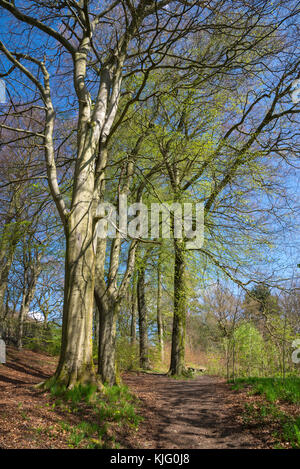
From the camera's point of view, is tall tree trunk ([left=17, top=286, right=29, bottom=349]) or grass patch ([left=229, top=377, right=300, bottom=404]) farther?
tall tree trunk ([left=17, top=286, right=29, bottom=349])

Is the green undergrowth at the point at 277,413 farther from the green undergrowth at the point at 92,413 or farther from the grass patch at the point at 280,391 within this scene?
the green undergrowth at the point at 92,413

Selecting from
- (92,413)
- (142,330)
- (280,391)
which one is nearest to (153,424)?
(92,413)

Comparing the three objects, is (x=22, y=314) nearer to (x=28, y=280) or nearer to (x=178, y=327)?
(x=28, y=280)

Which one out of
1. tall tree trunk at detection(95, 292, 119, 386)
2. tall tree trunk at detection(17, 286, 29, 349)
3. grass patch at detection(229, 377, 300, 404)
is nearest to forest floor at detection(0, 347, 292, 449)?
grass patch at detection(229, 377, 300, 404)

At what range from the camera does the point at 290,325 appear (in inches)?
257

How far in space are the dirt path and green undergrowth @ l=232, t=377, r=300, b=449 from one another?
0.63ft

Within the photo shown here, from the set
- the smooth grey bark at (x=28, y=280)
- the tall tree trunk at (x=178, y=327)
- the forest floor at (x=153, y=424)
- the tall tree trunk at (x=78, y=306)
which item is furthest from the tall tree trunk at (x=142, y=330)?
the tall tree trunk at (x=78, y=306)

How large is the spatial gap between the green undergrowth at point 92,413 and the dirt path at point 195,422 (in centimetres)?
37

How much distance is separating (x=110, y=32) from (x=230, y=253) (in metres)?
6.09

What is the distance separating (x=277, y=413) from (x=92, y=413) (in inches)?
94.7

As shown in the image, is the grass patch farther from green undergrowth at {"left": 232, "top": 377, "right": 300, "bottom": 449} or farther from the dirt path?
the dirt path

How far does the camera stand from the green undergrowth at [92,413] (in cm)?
333

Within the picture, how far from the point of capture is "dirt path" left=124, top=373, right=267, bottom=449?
367 cm
